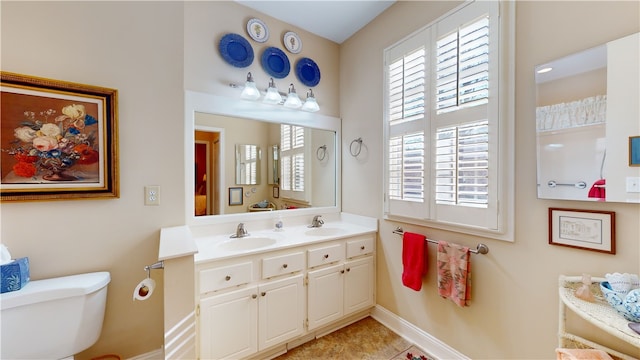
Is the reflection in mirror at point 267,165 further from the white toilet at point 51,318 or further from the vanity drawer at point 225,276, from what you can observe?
the white toilet at point 51,318

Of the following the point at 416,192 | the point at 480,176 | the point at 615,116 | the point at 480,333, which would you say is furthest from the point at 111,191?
the point at 615,116

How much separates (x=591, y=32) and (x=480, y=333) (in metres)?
1.77

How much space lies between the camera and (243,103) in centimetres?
207

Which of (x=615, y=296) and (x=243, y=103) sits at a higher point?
(x=243, y=103)

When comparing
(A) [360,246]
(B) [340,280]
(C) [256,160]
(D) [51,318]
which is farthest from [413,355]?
(D) [51,318]

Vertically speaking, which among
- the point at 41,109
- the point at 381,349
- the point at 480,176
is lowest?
the point at 381,349

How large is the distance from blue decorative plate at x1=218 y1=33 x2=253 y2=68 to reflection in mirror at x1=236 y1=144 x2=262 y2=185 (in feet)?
2.31

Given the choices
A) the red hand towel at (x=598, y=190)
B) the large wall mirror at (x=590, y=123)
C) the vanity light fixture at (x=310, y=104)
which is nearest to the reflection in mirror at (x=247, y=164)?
the vanity light fixture at (x=310, y=104)

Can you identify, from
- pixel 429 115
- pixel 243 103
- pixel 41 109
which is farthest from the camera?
pixel 243 103

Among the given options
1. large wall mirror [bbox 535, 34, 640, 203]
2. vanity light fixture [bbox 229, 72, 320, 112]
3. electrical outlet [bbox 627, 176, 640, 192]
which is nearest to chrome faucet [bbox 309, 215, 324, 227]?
vanity light fixture [bbox 229, 72, 320, 112]

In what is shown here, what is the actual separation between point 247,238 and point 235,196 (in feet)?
1.40

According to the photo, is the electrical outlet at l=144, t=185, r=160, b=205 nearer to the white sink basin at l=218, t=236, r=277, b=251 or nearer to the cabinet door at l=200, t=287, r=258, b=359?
the white sink basin at l=218, t=236, r=277, b=251

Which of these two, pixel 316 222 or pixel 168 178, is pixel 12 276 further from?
Result: pixel 316 222

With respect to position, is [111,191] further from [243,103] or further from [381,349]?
[381,349]
